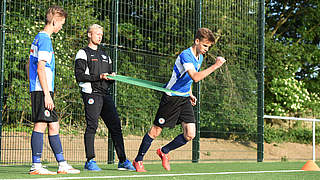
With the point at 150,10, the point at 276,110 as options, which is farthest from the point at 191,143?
the point at 276,110

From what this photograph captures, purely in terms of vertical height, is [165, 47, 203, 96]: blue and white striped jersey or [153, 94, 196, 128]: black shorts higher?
[165, 47, 203, 96]: blue and white striped jersey

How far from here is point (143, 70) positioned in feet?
30.0

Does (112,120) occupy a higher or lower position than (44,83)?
lower

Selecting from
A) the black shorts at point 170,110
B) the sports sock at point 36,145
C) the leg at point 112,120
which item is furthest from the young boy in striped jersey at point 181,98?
the sports sock at point 36,145

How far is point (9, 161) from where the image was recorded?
24.5ft

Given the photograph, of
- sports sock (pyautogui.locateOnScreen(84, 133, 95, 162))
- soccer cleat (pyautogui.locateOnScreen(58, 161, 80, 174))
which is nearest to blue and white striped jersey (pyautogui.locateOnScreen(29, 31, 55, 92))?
soccer cleat (pyautogui.locateOnScreen(58, 161, 80, 174))

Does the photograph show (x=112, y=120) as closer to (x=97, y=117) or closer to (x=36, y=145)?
(x=97, y=117)

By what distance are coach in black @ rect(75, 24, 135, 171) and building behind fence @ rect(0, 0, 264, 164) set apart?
5.64 feet

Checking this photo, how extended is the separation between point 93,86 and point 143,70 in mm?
2988

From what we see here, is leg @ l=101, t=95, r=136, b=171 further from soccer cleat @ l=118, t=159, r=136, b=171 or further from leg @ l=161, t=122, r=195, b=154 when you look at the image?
leg @ l=161, t=122, r=195, b=154

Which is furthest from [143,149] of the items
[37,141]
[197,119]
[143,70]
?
[197,119]

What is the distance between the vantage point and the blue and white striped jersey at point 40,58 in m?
5.25

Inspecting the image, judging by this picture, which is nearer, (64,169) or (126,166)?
(64,169)

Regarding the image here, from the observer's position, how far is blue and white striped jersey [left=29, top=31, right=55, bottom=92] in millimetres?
5246
